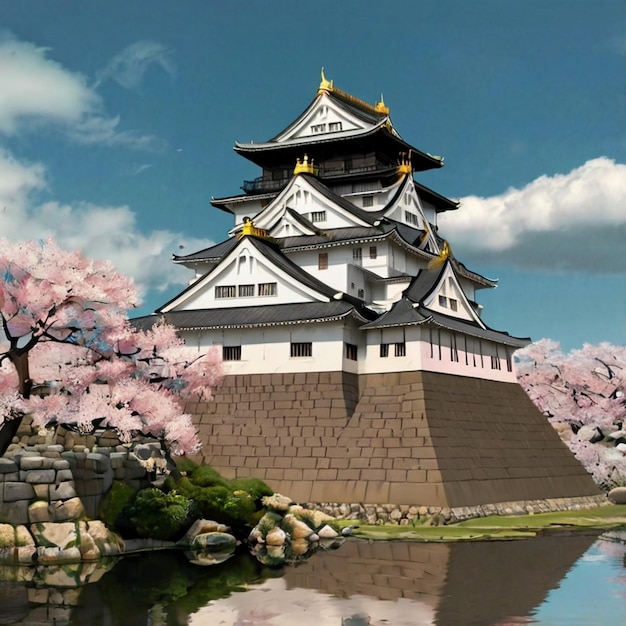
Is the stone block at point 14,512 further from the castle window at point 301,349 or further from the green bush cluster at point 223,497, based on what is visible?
the castle window at point 301,349

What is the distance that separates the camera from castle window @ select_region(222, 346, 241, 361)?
31.9 meters

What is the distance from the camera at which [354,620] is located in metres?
13.0

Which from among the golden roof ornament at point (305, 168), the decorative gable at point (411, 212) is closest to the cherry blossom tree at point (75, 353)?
the golden roof ornament at point (305, 168)

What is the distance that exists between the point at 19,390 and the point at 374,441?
12890 mm

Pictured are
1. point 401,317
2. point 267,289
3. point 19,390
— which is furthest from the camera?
point 267,289

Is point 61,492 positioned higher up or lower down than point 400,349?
lower down

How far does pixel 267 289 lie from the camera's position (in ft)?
107

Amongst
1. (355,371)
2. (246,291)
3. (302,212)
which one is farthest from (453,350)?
(302,212)

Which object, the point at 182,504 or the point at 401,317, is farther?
the point at 401,317

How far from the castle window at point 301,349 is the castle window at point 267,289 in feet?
9.21

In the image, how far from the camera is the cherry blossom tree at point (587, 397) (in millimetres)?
39719

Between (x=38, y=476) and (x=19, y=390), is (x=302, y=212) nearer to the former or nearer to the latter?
(x=19, y=390)

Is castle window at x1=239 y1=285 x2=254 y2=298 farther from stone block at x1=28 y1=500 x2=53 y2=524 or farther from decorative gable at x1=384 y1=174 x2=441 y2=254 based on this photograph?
stone block at x1=28 y1=500 x2=53 y2=524

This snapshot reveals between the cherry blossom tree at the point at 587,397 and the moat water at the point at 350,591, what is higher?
the cherry blossom tree at the point at 587,397
